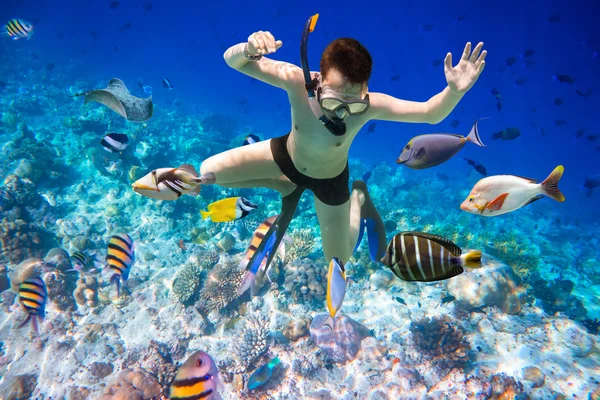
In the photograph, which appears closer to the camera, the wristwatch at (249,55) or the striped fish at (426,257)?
the striped fish at (426,257)

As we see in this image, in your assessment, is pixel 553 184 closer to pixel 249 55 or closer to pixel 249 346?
pixel 249 55

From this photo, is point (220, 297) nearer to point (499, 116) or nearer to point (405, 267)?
point (405, 267)

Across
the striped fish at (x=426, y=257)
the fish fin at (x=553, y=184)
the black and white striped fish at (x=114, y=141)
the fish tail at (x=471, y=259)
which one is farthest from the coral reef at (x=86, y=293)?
the fish fin at (x=553, y=184)

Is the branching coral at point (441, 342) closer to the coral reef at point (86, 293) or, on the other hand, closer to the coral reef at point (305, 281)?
the coral reef at point (305, 281)

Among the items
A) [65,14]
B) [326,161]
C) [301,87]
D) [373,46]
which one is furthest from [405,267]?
[65,14]

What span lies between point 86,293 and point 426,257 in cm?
805

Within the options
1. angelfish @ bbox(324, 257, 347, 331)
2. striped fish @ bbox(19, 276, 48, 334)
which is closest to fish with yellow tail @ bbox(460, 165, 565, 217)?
angelfish @ bbox(324, 257, 347, 331)

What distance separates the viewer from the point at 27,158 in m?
10.8

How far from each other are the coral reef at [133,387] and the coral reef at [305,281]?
Result: 3.02 m

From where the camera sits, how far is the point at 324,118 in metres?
2.11

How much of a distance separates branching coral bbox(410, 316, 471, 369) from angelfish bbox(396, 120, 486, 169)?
4.01 metres

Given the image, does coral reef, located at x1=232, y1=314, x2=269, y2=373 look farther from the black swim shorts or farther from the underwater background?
the black swim shorts

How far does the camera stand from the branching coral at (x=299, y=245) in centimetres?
702

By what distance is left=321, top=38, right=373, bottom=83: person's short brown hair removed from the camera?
1.94 m
